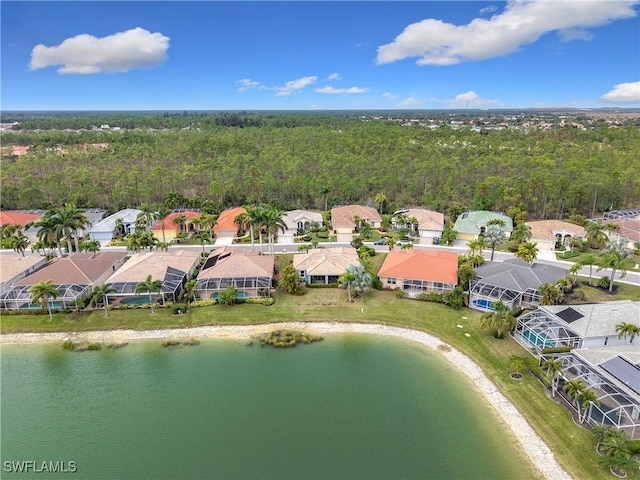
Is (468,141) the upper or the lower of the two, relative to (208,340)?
upper

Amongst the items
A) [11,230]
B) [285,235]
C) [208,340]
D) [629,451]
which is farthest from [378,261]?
[11,230]

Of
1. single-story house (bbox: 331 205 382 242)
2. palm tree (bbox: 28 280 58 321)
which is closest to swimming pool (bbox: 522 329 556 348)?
single-story house (bbox: 331 205 382 242)

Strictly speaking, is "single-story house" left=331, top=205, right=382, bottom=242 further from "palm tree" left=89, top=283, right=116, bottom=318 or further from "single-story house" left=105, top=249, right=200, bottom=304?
"palm tree" left=89, top=283, right=116, bottom=318

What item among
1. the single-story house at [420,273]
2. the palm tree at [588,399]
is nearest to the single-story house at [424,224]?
the single-story house at [420,273]

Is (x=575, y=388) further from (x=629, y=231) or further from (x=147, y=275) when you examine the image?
(x=629, y=231)

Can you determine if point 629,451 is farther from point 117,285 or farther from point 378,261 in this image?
point 117,285

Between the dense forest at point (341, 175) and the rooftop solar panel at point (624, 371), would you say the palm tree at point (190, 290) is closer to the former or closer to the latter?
the dense forest at point (341, 175)
